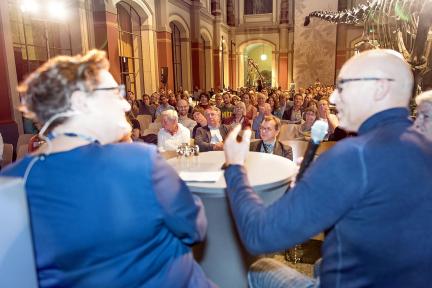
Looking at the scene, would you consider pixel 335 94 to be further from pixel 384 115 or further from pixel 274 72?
pixel 274 72

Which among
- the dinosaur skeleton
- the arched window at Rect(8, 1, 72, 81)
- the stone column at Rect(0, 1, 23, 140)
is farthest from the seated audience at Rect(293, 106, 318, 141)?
the arched window at Rect(8, 1, 72, 81)

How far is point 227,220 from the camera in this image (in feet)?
6.98

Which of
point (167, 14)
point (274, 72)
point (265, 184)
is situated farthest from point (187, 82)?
point (265, 184)

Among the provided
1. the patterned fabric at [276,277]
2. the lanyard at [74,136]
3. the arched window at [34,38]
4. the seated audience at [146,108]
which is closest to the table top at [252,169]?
the patterned fabric at [276,277]

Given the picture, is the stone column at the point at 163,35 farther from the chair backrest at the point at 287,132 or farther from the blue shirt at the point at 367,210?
the blue shirt at the point at 367,210

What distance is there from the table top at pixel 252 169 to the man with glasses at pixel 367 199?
0.64 m

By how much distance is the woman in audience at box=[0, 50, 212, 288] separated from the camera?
41.7 inches

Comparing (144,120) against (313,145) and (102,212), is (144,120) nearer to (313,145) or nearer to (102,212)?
(313,145)

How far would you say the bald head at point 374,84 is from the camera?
116 centimetres

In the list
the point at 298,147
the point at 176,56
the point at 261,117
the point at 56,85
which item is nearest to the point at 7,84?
the point at 261,117

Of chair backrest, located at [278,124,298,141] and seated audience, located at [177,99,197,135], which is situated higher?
seated audience, located at [177,99,197,135]

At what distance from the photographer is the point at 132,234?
3.62ft

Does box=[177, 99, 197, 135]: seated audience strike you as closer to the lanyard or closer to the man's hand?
the man's hand

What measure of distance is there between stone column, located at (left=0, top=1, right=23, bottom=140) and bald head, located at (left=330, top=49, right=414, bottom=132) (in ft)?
22.8
